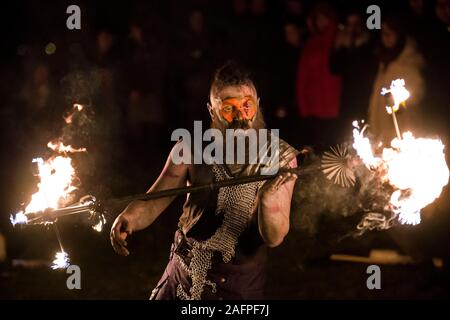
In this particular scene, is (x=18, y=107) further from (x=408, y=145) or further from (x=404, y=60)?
(x=408, y=145)

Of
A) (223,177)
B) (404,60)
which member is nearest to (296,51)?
(404,60)

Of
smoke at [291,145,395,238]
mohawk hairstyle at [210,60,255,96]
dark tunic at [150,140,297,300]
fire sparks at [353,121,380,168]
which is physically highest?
mohawk hairstyle at [210,60,255,96]

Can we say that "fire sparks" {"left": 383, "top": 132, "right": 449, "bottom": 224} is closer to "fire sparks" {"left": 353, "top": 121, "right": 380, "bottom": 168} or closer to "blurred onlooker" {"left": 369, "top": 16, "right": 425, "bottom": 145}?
"fire sparks" {"left": 353, "top": 121, "right": 380, "bottom": 168}

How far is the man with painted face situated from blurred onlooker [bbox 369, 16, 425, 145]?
2.76m

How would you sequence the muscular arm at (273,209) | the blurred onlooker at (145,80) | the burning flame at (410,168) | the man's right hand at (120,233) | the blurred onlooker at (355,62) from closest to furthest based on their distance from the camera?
the muscular arm at (273,209), the burning flame at (410,168), the man's right hand at (120,233), the blurred onlooker at (355,62), the blurred onlooker at (145,80)

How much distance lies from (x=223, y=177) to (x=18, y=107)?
5.16m

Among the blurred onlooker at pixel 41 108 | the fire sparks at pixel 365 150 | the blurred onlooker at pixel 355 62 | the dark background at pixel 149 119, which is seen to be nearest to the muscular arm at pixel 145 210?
the fire sparks at pixel 365 150

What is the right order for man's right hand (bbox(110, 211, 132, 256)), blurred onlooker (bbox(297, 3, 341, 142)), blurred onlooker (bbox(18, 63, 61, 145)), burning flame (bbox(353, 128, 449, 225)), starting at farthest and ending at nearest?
blurred onlooker (bbox(18, 63, 61, 145))
blurred onlooker (bbox(297, 3, 341, 142))
man's right hand (bbox(110, 211, 132, 256))
burning flame (bbox(353, 128, 449, 225))

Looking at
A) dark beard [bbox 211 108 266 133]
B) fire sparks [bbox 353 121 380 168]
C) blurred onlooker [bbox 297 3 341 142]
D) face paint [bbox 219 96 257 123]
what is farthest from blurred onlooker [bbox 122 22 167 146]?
fire sparks [bbox 353 121 380 168]

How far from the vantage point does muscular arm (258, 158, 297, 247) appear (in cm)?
463

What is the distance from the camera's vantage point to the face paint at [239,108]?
497cm

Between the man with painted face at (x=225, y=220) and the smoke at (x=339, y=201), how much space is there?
301 millimetres

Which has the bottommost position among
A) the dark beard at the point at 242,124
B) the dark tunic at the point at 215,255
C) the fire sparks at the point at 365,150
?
the dark tunic at the point at 215,255

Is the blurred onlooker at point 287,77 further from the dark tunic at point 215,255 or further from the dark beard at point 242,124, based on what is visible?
the dark tunic at point 215,255
